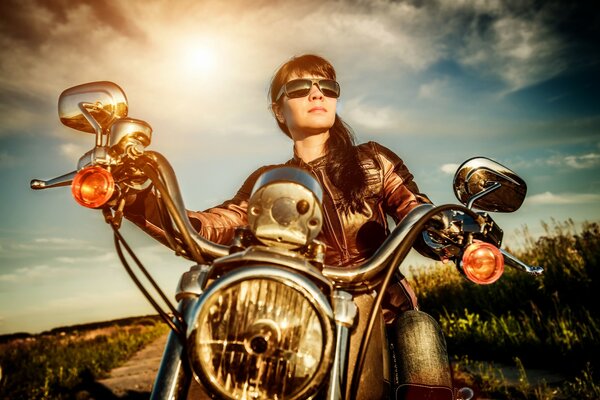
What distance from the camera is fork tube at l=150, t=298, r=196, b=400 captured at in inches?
38.4

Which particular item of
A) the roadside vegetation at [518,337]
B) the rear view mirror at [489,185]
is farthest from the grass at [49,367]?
the rear view mirror at [489,185]

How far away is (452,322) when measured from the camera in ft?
19.8

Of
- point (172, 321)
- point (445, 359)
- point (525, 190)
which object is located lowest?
point (445, 359)

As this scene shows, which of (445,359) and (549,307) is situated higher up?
(549,307)

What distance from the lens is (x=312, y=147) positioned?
278cm

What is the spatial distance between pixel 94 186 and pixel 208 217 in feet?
2.93

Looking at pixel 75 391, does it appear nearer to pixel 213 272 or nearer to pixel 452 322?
pixel 452 322

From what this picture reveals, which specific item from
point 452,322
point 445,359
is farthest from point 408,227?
point 452,322

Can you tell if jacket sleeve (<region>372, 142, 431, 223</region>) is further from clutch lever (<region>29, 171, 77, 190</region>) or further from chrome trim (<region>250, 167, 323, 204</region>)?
clutch lever (<region>29, 171, 77, 190</region>)

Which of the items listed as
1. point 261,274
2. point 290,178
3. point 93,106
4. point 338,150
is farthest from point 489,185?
point 93,106

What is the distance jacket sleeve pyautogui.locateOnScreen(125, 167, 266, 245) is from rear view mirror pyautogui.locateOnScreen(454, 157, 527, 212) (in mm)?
931

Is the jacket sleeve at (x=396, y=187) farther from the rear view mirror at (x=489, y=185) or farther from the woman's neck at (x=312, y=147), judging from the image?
the rear view mirror at (x=489, y=185)

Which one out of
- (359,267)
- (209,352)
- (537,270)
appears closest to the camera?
(209,352)

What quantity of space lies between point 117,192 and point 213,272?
47 centimetres
